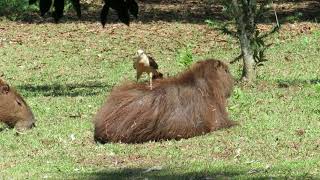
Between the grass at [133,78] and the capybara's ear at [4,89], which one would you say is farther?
the capybara's ear at [4,89]

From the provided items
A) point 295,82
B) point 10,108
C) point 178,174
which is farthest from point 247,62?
point 178,174

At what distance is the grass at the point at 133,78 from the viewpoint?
6.78 m

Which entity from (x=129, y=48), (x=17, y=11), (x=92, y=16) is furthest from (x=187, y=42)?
(x=17, y=11)

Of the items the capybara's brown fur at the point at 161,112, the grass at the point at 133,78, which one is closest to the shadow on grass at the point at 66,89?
the grass at the point at 133,78

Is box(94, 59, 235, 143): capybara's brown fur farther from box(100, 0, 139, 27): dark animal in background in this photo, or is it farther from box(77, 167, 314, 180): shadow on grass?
box(100, 0, 139, 27): dark animal in background

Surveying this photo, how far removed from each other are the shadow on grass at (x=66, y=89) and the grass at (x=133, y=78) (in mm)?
17

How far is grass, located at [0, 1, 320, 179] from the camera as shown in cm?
678

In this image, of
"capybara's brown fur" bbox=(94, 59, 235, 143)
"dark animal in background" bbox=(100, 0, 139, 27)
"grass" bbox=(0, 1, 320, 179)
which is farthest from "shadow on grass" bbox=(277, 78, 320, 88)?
"dark animal in background" bbox=(100, 0, 139, 27)

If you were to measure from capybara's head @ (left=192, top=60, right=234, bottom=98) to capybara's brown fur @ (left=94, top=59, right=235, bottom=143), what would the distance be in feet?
0.48

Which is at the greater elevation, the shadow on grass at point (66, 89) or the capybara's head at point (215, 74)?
the capybara's head at point (215, 74)

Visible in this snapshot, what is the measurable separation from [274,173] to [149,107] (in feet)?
6.51

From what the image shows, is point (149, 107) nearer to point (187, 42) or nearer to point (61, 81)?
point (61, 81)

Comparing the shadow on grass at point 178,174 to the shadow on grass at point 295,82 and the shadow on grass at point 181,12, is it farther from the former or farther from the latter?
the shadow on grass at point 181,12

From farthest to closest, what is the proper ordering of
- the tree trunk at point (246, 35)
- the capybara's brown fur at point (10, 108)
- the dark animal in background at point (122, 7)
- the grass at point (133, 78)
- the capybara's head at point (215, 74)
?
the tree trunk at point (246, 35) → the capybara's brown fur at point (10, 108) → the capybara's head at point (215, 74) → the grass at point (133, 78) → the dark animal in background at point (122, 7)
